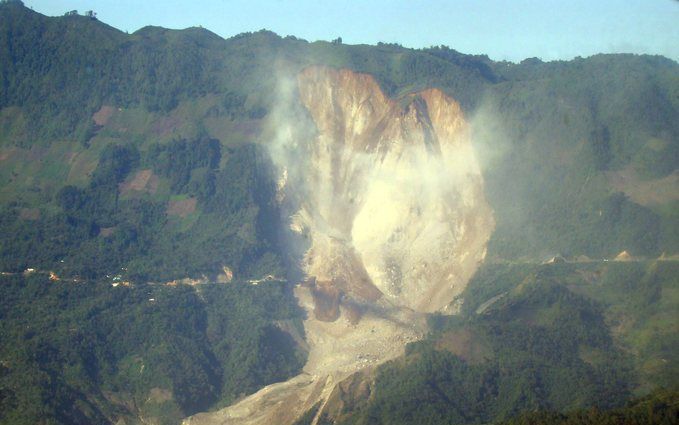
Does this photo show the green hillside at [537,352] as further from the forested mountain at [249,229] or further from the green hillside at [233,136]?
the green hillside at [233,136]

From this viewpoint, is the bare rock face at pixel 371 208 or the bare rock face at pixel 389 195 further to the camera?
the bare rock face at pixel 389 195

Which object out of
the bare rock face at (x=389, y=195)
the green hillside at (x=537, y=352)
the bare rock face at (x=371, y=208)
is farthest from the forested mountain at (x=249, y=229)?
the bare rock face at (x=389, y=195)

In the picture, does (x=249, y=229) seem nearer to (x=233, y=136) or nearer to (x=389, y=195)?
(x=233, y=136)

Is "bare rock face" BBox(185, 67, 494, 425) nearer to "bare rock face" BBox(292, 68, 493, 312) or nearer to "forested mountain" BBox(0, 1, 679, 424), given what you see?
"bare rock face" BBox(292, 68, 493, 312)

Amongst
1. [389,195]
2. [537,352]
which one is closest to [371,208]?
[389,195]

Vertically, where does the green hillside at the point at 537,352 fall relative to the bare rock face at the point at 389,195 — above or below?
below

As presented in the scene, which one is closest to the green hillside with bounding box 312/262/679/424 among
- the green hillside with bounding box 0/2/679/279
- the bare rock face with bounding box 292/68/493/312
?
the green hillside with bounding box 0/2/679/279

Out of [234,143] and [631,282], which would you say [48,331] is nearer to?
[234,143]

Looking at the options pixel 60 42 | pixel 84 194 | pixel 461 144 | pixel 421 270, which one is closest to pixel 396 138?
pixel 461 144
